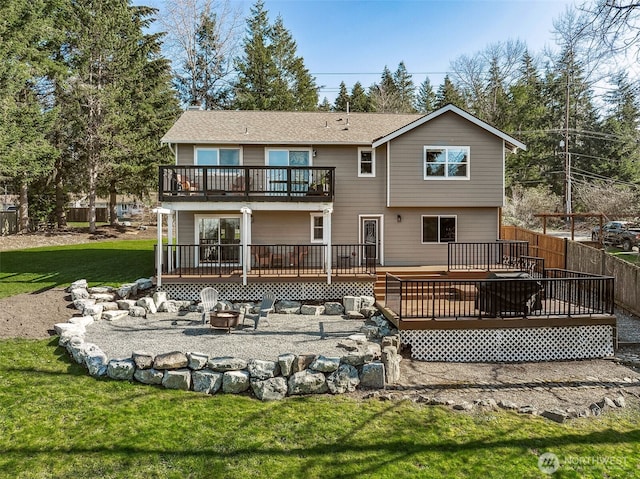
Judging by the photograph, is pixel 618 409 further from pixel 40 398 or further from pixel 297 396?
pixel 40 398

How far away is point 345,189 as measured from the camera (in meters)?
16.2

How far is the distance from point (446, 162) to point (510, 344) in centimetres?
843

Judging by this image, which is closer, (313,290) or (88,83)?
(313,290)

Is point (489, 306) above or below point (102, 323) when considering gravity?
above

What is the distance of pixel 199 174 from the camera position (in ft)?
49.0

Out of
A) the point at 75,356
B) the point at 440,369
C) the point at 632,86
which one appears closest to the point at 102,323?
the point at 75,356

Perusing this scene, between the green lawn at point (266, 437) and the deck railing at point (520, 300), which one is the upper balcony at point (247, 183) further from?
the green lawn at point (266, 437)

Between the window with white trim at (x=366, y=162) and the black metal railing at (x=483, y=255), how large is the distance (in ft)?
14.4

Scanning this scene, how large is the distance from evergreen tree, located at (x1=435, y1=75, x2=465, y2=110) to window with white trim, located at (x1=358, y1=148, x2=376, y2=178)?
2735 centimetres

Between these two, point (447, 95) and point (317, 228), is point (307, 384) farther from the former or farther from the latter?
point (447, 95)

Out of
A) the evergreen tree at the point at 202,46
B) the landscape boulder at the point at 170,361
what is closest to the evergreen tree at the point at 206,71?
the evergreen tree at the point at 202,46

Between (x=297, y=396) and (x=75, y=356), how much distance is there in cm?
473

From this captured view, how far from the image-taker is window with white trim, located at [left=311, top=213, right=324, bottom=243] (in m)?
16.2

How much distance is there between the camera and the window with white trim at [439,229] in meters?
16.3
